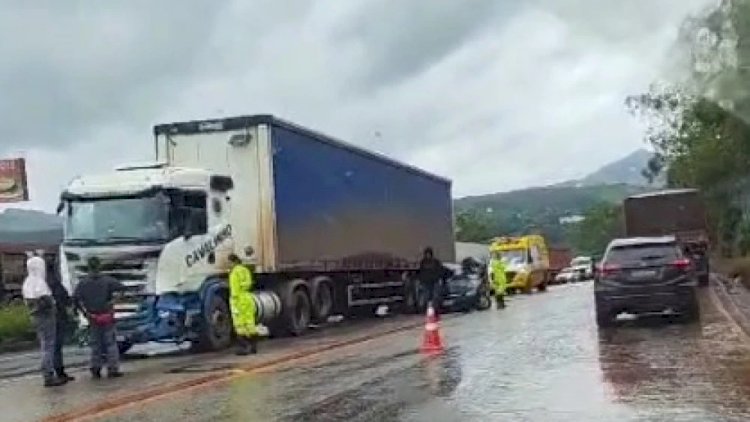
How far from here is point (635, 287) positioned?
2130 cm

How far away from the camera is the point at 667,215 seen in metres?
40.8

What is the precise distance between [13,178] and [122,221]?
3236 cm

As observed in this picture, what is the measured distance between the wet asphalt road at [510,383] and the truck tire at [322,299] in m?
6.11

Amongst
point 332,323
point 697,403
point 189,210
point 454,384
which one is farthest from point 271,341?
point 697,403

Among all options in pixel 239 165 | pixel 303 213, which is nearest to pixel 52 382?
pixel 239 165

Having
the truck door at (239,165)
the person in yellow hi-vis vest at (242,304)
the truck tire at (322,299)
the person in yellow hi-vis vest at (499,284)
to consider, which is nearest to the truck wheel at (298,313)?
the truck tire at (322,299)

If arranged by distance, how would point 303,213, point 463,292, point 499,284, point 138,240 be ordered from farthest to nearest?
point 499,284
point 463,292
point 303,213
point 138,240

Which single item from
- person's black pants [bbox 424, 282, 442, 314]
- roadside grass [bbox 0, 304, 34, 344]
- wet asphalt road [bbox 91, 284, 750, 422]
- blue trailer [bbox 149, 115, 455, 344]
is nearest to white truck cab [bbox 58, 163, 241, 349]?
blue trailer [bbox 149, 115, 455, 344]

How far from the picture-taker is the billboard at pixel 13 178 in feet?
163

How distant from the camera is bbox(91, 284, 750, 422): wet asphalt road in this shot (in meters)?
11.4

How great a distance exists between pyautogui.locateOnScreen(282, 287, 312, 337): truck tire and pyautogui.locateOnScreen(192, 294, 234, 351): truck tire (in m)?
2.79

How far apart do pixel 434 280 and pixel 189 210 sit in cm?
1024

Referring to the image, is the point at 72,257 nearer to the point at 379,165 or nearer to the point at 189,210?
the point at 189,210

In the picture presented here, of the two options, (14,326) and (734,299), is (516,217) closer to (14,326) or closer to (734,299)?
(14,326)
